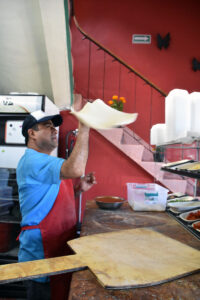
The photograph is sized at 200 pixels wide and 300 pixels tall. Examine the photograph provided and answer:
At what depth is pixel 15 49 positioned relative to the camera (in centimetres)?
221

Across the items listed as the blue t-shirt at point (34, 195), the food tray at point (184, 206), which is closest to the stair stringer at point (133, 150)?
the food tray at point (184, 206)

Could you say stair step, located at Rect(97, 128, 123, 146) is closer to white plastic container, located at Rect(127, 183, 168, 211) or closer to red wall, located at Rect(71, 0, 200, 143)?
red wall, located at Rect(71, 0, 200, 143)

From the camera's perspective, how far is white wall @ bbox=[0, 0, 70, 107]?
5.45 feet

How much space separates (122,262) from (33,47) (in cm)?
209

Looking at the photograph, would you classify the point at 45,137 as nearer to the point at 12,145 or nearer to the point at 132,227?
the point at 132,227

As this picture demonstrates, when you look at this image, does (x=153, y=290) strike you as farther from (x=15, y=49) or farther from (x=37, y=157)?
(x=15, y=49)

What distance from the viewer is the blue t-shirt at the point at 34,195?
1337 millimetres

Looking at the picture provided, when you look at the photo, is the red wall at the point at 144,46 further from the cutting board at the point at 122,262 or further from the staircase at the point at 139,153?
the cutting board at the point at 122,262

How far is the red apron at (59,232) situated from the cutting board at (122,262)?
1.20ft

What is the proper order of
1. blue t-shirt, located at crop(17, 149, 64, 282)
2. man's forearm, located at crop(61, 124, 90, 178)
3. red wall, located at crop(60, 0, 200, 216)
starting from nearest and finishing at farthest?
man's forearm, located at crop(61, 124, 90, 178) < blue t-shirt, located at crop(17, 149, 64, 282) < red wall, located at crop(60, 0, 200, 216)

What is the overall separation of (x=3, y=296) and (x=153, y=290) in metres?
2.63

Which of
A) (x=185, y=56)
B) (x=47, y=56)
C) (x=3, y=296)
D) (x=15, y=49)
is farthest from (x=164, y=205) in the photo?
(x=185, y=56)

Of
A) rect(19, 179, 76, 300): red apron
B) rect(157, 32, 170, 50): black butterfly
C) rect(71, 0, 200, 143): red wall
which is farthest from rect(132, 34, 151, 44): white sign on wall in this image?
rect(19, 179, 76, 300): red apron

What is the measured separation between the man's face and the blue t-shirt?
0.47 feet
